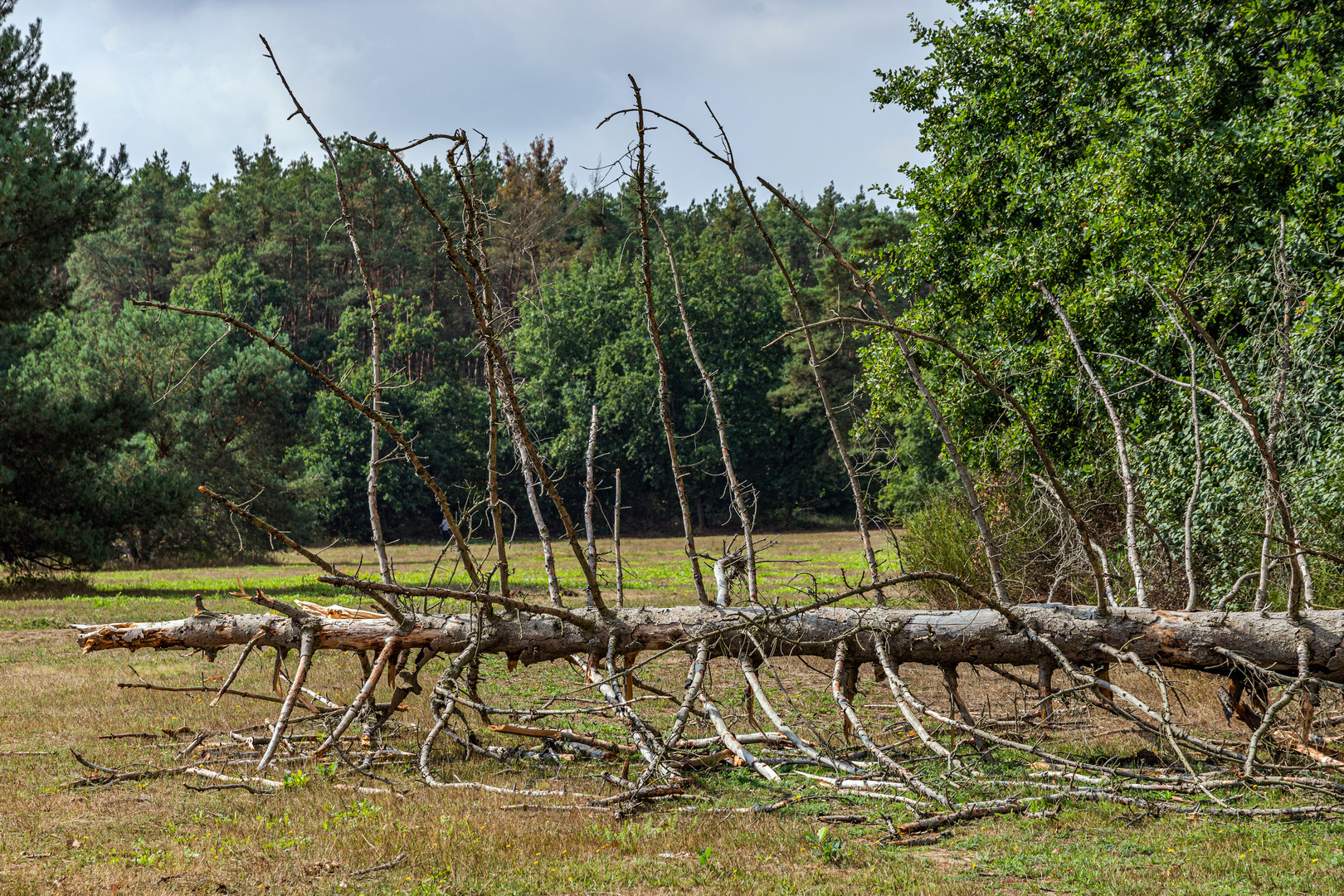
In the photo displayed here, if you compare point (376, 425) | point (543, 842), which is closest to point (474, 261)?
point (376, 425)

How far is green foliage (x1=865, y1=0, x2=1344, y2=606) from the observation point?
31.9ft

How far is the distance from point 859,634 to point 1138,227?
7.43 metres

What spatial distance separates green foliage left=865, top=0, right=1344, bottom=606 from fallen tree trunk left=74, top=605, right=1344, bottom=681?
2.29 m

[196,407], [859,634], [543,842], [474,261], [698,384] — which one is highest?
[698,384]

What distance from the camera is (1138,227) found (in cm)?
1125

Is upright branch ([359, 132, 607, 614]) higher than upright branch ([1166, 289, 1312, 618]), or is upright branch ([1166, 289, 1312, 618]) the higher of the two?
upright branch ([359, 132, 607, 614])

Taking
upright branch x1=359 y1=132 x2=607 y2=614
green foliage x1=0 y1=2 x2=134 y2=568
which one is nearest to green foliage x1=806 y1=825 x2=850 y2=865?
upright branch x1=359 y1=132 x2=607 y2=614

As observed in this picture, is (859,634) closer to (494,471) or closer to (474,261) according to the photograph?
(494,471)

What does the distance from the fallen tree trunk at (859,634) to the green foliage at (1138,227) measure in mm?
2288

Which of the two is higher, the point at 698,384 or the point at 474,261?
the point at 698,384

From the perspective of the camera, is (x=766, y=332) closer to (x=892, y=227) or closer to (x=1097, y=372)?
(x=892, y=227)

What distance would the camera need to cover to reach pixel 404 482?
4369 centimetres

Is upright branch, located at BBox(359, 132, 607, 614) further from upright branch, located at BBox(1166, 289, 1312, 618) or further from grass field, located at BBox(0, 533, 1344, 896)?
upright branch, located at BBox(1166, 289, 1312, 618)

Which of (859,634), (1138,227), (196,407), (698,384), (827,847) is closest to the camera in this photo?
Result: (827,847)
